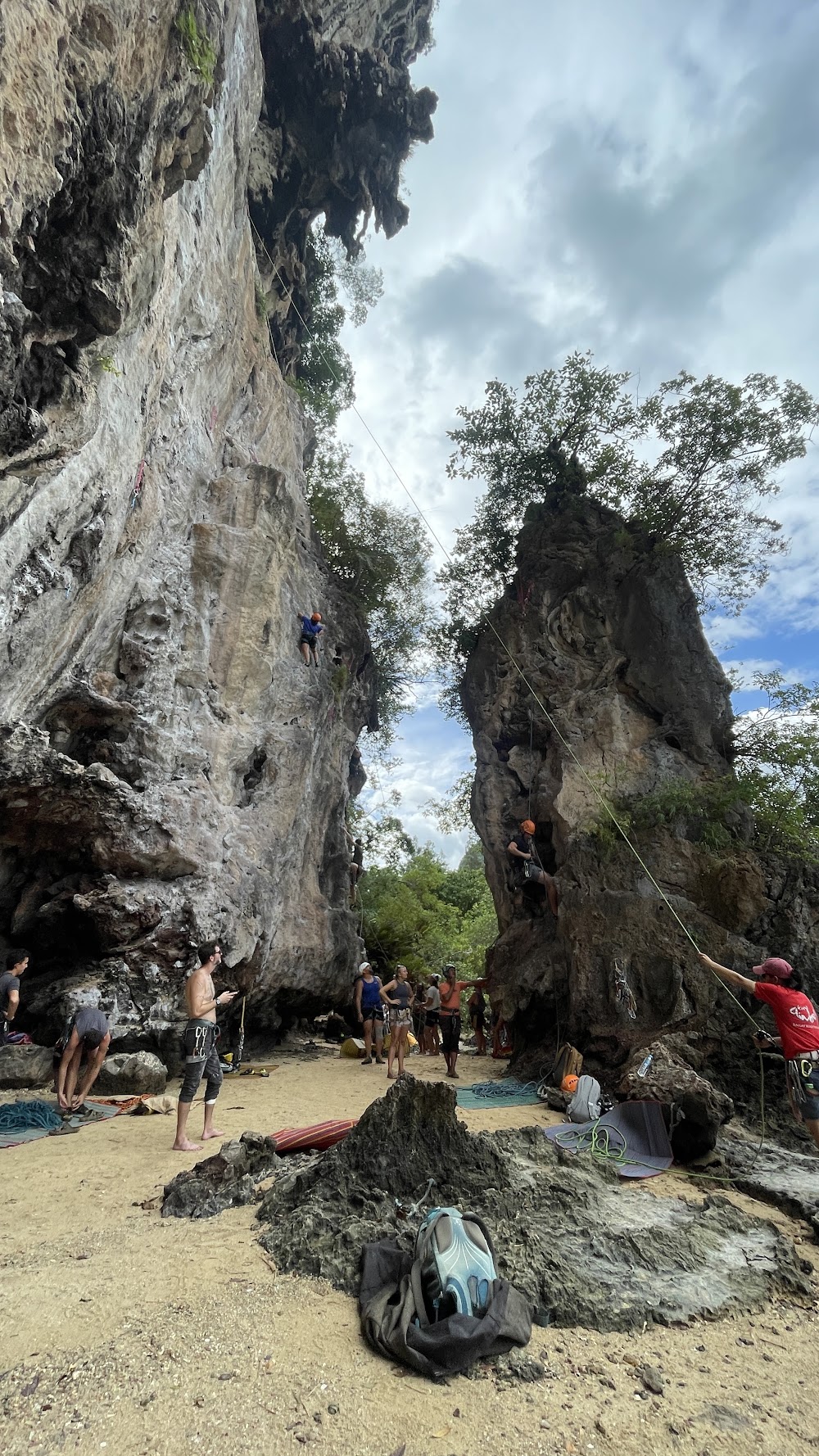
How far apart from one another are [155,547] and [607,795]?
897 centimetres

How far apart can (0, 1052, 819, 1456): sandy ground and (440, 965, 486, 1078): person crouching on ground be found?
230 inches

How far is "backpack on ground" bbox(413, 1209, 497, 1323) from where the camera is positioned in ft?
8.61


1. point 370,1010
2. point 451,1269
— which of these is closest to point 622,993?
point 370,1010

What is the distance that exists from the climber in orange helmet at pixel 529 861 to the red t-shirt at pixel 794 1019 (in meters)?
6.01

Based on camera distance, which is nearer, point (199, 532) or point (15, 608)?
point (15, 608)

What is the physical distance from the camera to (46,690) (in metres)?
7.73

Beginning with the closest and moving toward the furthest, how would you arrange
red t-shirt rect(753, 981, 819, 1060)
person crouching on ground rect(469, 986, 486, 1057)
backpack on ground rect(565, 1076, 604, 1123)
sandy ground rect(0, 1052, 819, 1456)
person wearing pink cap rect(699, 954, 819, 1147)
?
sandy ground rect(0, 1052, 819, 1456), person wearing pink cap rect(699, 954, 819, 1147), red t-shirt rect(753, 981, 819, 1060), backpack on ground rect(565, 1076, 604, 1123), person crouching on ground rect(469, 986, 486, 1057)

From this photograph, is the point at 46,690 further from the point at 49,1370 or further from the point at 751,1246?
the point at 751,1246

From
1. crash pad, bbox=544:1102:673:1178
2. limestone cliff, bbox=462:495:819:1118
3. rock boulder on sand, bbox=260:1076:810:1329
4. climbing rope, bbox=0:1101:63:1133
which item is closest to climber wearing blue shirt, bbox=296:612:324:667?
limestone cliff, bbox=462:495:819:1118

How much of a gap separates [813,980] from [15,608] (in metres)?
10.5

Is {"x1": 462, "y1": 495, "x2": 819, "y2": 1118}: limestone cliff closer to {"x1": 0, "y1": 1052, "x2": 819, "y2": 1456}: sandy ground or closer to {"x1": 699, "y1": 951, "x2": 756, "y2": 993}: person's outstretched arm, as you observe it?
{"x1": 699, "y1": 951, "x2": 756, "y2": 993}: person's outstretched arm

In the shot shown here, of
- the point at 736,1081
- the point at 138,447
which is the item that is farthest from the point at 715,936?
the point at 138,447

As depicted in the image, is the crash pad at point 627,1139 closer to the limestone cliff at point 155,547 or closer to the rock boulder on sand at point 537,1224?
the rock boulder on sand at point 537,1224

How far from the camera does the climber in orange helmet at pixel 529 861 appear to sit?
37.6ft
